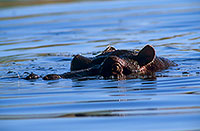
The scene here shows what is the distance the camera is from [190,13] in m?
21.3

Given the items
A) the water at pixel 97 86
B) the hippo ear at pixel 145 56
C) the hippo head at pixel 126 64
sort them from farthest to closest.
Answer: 1. the hippo ear at pixel 145 56
2. the hippo head at pixel 126 64
3. the water at pixel 97 86

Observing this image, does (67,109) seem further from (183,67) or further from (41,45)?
(41,45)

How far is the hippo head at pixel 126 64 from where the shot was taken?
8.25 m

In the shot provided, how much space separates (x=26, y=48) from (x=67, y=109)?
26.6 feet

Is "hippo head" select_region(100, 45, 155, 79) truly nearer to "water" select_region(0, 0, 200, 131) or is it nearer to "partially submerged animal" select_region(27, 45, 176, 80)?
"partially submerged animal" select_region(27, 45, 176, 80)

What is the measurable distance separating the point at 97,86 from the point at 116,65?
2.15ft

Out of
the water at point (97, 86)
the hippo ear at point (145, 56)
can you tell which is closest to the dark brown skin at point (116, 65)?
the hippo ear at point (145, 56)

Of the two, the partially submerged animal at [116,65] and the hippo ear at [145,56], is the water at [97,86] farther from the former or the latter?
the hippo ear at [145,56]

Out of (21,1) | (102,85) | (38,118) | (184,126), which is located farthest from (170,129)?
(21,1)

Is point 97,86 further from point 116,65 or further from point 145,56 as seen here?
point 145,56

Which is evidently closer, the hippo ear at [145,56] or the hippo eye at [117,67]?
the hippo eye at [117,67]

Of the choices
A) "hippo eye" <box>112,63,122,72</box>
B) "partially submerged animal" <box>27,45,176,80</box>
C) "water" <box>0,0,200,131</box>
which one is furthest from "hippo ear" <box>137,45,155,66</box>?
"hippo eye" <box>112,63,122,72</box>

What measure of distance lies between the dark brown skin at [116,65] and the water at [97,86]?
18cm

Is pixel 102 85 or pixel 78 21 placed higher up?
pixel 78 21
